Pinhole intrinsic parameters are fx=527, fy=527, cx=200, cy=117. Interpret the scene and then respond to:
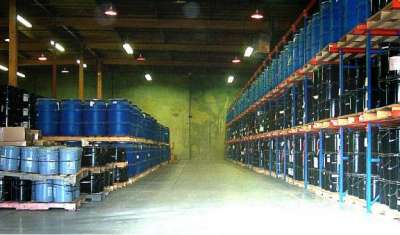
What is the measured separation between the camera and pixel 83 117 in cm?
1280

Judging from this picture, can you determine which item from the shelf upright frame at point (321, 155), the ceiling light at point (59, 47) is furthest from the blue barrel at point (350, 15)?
the ceiling light at point (59, 47)

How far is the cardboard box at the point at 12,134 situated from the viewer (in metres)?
9.97

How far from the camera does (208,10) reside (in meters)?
19.0

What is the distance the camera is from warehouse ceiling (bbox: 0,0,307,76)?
18520 mm

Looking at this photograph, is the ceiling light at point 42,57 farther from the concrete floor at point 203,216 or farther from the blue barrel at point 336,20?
the blue barrel at point 336,20

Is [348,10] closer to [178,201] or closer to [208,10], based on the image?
[178,201]

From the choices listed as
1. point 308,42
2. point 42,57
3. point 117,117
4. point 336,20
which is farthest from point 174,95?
point 336,20

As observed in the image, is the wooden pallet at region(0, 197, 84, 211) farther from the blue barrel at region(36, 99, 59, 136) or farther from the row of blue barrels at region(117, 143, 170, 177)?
the row of blue barrels at region(117, 143, 170, 177)

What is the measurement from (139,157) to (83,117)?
372cm

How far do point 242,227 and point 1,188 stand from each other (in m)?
4.31

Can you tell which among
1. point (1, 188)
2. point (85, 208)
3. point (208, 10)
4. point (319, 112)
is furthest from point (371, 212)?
point (208, 10)

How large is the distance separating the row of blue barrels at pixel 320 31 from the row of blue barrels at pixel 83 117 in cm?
433

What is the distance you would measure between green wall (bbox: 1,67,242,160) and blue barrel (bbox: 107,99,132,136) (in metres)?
20.2

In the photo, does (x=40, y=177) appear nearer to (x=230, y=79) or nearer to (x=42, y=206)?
(x=42, y=206)
